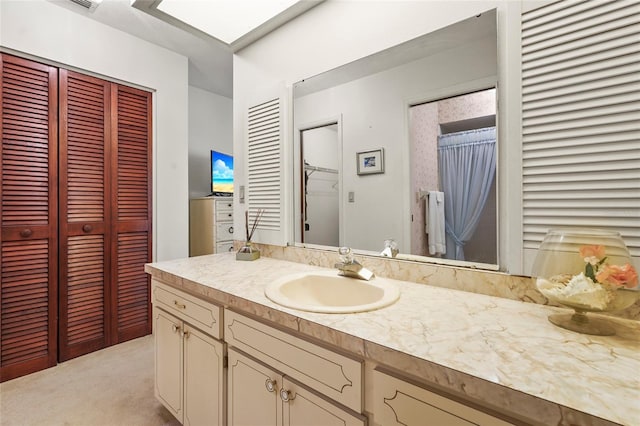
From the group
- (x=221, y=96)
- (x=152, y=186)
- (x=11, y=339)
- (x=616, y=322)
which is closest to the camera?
(x=616, y=322)

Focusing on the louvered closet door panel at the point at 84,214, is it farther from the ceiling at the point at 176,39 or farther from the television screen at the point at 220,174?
the television screen at the point at 220,174

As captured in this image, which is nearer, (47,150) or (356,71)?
(356,71)

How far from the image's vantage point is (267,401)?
1007 mm

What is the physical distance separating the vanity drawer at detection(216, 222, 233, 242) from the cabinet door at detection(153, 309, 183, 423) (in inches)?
60.0

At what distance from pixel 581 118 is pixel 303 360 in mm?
1082

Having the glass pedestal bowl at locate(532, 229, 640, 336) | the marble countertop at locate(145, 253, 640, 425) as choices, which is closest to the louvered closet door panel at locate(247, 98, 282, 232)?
the marble countertop at locate(145, 253, 640, 425)

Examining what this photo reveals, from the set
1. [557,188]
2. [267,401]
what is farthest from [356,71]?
[267,401]

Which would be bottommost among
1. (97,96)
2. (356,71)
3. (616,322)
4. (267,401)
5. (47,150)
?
(267,401)

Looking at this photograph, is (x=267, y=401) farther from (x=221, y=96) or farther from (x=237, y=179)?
(x=221, y=96)

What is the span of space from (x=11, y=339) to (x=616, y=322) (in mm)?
3082

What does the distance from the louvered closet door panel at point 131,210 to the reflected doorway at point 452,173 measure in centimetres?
231

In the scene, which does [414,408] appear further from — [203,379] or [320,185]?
[320,185]

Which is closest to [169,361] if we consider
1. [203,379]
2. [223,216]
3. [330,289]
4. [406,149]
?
[203,379]

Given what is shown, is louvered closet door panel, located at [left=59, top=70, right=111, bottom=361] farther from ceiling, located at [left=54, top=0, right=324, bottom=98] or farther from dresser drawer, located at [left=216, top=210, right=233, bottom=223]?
dresser drawer, located at [left=216, top=210, right=233, bottom=223]
